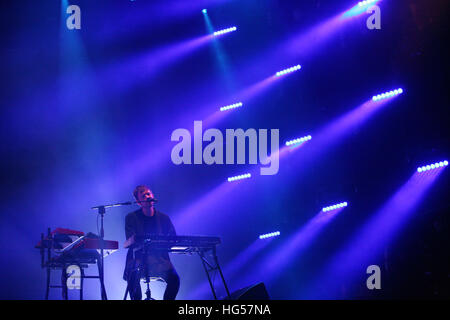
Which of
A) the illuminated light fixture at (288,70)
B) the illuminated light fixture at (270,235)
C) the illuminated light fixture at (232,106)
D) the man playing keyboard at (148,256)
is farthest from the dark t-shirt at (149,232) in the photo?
the illuminated light fixture at (288,70)

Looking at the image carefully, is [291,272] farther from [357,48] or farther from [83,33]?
[83,33]

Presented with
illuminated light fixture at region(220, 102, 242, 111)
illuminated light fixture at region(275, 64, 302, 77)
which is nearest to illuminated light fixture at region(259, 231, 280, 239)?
illuminated light fixture at region(220, 102, 242, 111)

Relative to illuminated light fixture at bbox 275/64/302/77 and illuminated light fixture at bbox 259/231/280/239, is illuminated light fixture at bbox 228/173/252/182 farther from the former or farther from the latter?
illuminated light fixture at bbox 275/64/302/77

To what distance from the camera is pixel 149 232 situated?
562 centimetres

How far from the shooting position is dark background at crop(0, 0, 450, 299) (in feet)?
19.4

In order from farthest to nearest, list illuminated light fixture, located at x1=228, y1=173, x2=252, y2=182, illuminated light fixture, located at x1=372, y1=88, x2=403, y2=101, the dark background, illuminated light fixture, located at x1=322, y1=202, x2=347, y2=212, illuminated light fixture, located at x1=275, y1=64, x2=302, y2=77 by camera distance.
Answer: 1. illuminated light fixture, located at x1=228, y1=173, x2=252, y2=182
2. illuminated light fixture, located at x1=275, y1=64, x2=302, y2=77
3. illuminated light fixture, located at x1=322, y1=202, x2=347, y2=212
4. the dark background
5. illuminated light fixture, located at x1=372, y1=88, x2=403, y2=101

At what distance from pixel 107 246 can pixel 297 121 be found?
2.99 meters

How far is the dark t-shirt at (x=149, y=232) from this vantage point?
5293 mm

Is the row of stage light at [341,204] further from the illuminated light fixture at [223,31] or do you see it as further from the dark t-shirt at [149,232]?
the illuminated light fixture at [223,31]

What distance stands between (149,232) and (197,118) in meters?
2.44

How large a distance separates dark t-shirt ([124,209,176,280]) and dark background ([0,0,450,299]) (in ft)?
5.43

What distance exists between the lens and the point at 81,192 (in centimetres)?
735

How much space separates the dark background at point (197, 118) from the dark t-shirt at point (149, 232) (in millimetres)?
1654

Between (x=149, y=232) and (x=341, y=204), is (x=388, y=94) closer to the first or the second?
(x=341, y=204)
